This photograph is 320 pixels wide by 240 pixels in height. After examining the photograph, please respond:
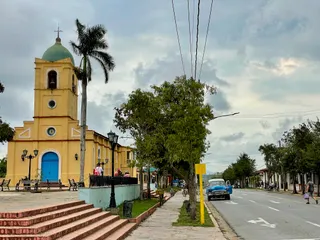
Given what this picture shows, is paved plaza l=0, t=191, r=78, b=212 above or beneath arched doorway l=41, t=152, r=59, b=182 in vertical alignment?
beneath

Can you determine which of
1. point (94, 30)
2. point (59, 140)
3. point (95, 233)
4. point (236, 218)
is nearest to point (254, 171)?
point (59, 140)

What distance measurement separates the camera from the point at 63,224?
13.7m

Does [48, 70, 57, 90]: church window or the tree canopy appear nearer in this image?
the tree canopy

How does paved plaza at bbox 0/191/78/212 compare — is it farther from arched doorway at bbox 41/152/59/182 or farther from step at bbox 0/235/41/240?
arched doorway at bbox 41/152/59/182

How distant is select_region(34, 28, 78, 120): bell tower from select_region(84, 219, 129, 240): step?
1379 inches

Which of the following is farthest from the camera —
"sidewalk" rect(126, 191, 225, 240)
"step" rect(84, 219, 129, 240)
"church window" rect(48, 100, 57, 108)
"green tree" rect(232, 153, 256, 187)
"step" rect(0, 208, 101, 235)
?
"green tree" rect(232, 153, 256, 187)

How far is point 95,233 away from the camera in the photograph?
47.5ft

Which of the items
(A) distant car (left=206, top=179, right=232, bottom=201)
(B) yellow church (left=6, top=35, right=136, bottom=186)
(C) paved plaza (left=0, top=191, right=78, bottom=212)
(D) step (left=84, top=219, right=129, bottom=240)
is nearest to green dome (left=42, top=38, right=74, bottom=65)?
(B) yellow church (left=6, top=35, right=136, bottom=186)

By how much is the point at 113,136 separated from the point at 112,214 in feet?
11.5

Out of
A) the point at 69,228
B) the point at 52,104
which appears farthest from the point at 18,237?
the point at 52,104

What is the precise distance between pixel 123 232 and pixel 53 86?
38.9 meters

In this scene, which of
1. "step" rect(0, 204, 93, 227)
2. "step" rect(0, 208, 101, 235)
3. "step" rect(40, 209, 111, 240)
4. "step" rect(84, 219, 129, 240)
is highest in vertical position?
"step" rect(0, 204, 93, 227)

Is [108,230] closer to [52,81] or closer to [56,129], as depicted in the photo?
[56,129]

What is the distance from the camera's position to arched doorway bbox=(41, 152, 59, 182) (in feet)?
169
